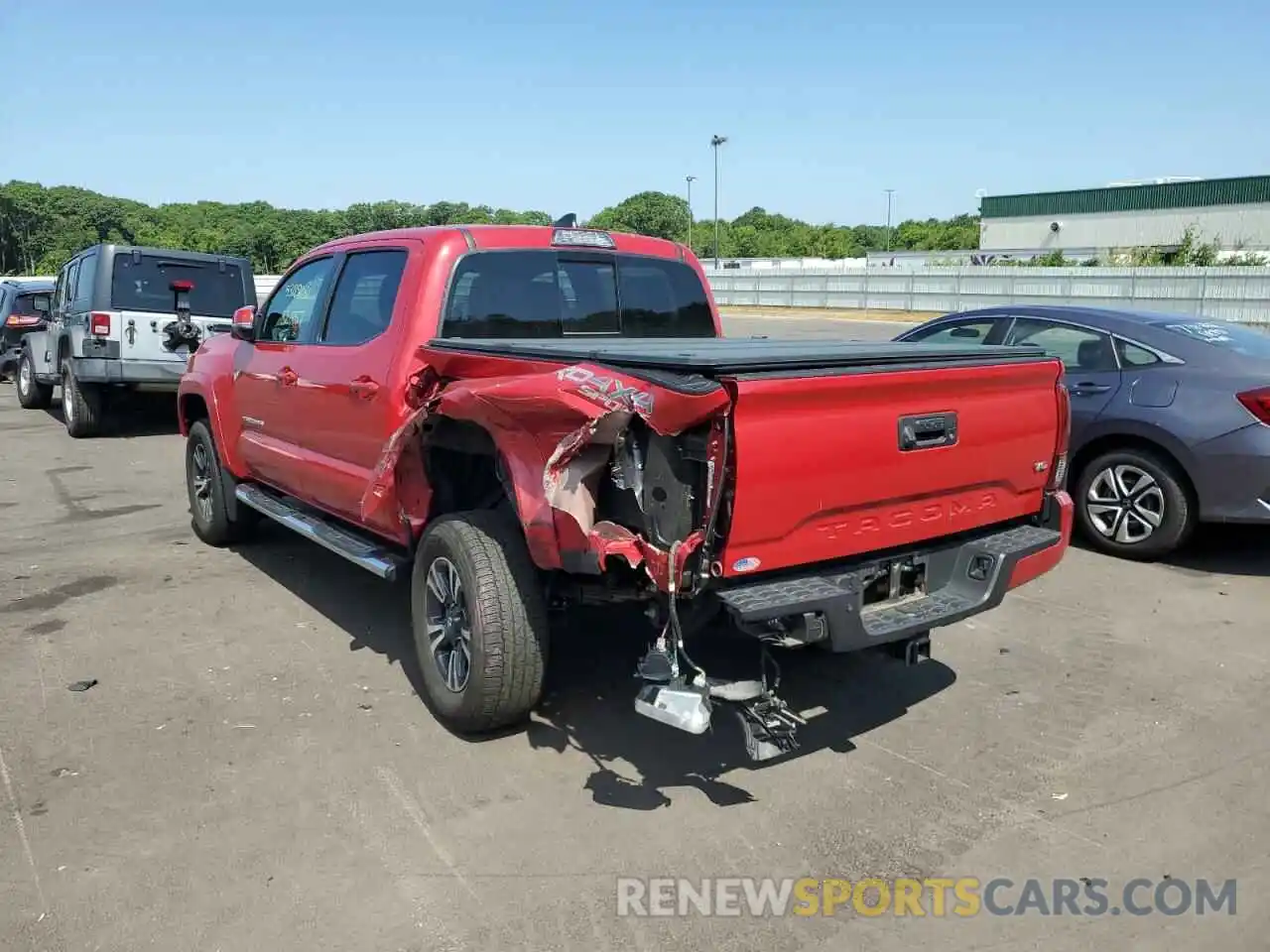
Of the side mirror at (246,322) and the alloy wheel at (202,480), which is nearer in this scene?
the side mirror at (246,322)

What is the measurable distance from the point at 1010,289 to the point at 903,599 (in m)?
28.8

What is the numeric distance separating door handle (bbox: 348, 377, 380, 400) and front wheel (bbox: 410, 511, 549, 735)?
0.76 m

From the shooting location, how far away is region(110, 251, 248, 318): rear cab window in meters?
11.5

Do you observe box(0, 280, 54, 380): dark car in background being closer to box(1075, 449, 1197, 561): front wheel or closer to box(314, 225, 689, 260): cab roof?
box(314, 225, 689, 260): cab roof

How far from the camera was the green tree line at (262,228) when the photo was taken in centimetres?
8531

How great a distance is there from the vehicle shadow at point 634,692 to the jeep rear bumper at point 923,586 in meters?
0.62

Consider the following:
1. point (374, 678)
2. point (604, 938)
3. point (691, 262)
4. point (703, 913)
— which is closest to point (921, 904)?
point (703, 913)

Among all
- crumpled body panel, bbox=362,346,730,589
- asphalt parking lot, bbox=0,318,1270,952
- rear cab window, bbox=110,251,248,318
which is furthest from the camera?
rear cab window, bbox=110,251,248,318

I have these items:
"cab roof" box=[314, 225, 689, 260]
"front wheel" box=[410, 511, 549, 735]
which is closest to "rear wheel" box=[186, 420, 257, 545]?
"cab roof" box=[314, 225, 689, 260]

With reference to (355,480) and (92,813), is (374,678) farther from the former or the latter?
(92,813)

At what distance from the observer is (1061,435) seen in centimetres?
425

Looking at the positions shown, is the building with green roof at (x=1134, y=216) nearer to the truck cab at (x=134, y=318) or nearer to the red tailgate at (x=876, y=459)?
the truck cab at (x=134, y=318)
